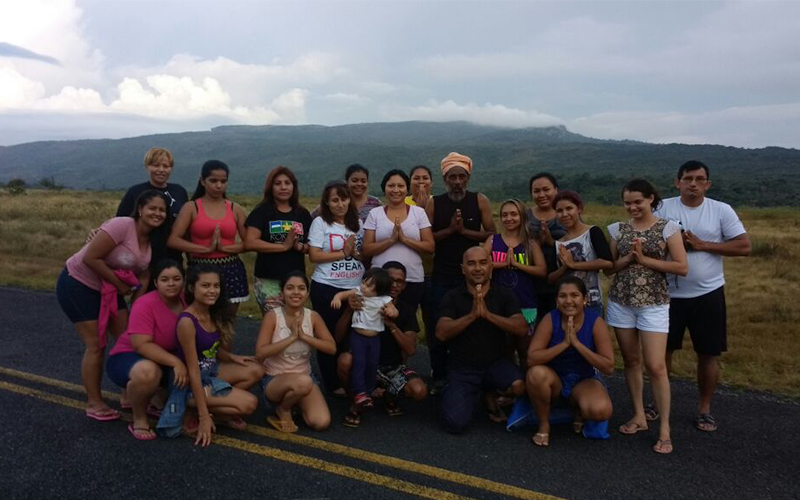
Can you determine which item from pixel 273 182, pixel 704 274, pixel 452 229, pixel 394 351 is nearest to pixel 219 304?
pixel 273 182

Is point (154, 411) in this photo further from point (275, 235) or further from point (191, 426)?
point (275, 235)

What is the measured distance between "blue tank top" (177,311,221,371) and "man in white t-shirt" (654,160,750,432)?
360cm

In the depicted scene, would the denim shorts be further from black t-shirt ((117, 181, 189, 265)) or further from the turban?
the turban

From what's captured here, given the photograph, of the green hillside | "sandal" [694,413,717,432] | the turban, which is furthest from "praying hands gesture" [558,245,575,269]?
the green hillside

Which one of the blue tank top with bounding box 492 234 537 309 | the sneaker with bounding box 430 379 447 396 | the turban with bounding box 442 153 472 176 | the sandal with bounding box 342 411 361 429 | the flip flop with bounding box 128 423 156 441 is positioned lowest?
the sneaker with bounding box 430 379 447 396

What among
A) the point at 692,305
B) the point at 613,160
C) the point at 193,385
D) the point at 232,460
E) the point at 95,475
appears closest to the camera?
the point at 95,475

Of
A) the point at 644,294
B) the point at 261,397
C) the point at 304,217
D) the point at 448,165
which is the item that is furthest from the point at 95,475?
the point at 644,294

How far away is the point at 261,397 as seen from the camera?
511 cm

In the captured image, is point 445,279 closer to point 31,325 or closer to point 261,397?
point 261,397

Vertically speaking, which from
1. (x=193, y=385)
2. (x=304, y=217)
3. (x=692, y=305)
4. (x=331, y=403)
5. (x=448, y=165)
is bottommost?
(x=331, y=403)

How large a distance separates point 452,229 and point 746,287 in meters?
10.4

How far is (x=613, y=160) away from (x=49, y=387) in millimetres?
141374

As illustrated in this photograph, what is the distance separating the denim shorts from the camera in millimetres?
4410

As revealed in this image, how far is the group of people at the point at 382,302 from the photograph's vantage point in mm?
4246
